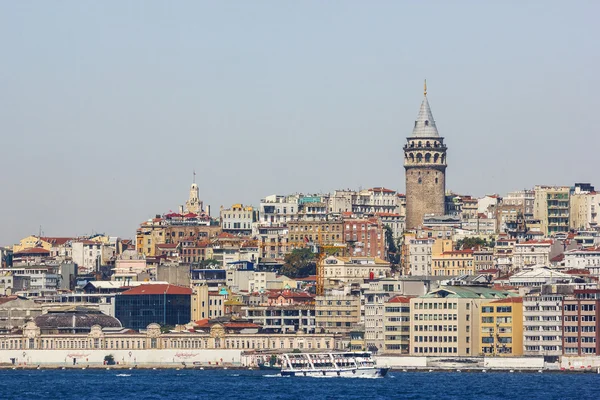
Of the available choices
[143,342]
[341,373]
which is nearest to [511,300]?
[341,373]

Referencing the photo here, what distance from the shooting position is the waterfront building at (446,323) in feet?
464

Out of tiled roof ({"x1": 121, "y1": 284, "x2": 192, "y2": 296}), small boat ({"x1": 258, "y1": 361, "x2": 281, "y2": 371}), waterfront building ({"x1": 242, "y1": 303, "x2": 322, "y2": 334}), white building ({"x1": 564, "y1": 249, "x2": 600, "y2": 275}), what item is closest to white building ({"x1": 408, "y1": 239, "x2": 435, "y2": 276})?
white building ({"x1": 564, "y1": 249, "x2": 600, "y2": 275})

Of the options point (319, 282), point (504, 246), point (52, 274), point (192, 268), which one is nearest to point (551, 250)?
point (504, 246)

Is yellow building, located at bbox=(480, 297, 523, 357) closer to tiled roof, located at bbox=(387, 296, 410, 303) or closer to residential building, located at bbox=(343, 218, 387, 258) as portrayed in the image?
tiled roof, located at bbox=(387, 296, 410, 303)

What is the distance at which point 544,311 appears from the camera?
451ft

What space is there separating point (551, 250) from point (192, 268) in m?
34.3

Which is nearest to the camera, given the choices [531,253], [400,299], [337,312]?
[400,299]

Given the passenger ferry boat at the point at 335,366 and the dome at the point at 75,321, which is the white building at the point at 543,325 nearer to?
the passenger ferry boat at the point at 335,366

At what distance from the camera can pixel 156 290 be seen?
564ft

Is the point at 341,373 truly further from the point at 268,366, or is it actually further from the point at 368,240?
the point at 368,240

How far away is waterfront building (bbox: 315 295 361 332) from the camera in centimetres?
16100

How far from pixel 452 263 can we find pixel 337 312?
21.3m

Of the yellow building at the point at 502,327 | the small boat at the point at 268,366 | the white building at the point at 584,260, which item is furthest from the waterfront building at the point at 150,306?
the yellow building at the point at 502,327

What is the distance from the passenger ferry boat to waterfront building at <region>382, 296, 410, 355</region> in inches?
239
